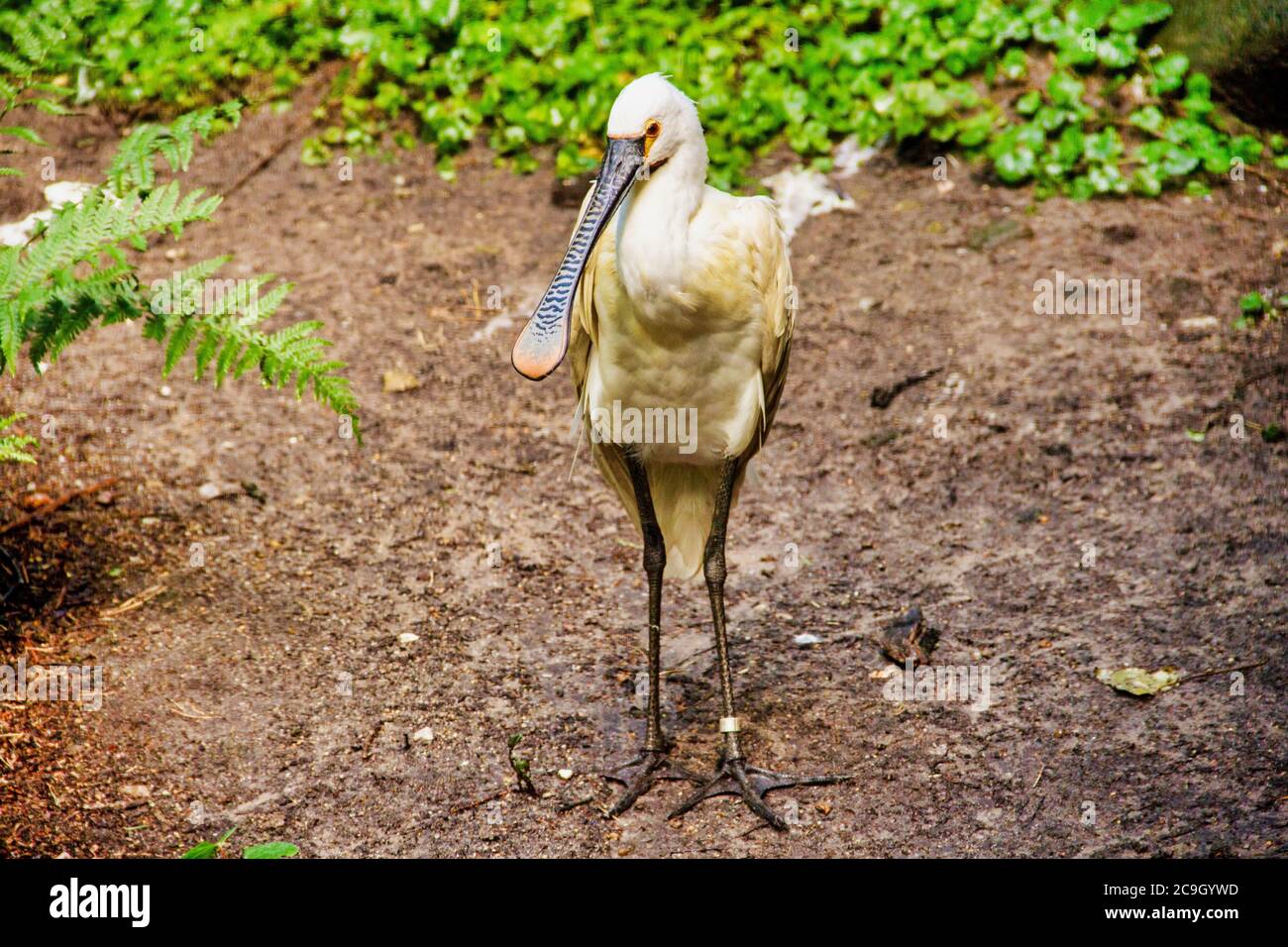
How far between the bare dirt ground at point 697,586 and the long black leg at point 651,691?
0.26ft

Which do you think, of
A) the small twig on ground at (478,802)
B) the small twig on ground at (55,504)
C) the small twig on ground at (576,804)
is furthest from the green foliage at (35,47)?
the small twig on ground at (576,804)

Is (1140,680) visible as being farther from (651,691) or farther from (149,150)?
(149,150)

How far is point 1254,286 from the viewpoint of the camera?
241 inches

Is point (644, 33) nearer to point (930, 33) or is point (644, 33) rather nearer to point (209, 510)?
point (930, 33)

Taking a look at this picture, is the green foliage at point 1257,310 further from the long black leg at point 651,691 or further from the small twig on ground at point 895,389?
the long black leg at point 651,691

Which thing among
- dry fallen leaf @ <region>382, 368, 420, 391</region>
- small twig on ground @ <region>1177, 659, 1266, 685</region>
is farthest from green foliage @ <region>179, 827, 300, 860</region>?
dry fallen leaf @ <region>382, 368, 420, 391</region>

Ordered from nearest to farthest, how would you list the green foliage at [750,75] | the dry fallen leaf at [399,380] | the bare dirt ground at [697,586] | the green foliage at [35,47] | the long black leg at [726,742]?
1. the bare dirt ground at [697,586]
2. the long black leg at [726,742]
3. the green foliage at [35,47]
4. the dry fallen leaf at [399,380]
5. the green foliage at [750,75]

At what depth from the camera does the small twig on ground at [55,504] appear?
466cm

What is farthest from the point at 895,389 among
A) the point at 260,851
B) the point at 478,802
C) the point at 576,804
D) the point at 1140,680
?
the point at 260,851

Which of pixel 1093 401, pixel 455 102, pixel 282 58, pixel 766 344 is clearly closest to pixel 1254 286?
pixel 1093 401

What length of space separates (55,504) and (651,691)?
2.43 m

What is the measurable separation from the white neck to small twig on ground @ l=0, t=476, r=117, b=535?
2494 millimetres

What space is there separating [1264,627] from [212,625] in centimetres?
355

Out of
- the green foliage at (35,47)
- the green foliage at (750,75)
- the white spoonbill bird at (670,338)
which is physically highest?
the green foliage at (750,75)
